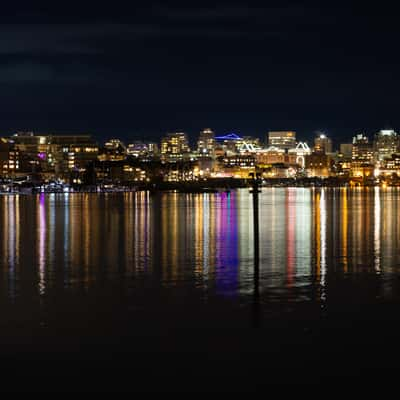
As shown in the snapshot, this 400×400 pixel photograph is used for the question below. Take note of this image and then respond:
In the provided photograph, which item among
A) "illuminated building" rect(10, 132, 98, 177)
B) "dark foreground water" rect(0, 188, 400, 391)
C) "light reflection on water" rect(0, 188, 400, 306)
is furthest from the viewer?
"illuminated building" rect(10, 132, 98, 177)

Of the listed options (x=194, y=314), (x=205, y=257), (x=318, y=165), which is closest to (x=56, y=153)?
(x=318, y=165)

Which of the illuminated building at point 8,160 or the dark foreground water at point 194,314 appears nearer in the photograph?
the dark foreground water at point 194,314

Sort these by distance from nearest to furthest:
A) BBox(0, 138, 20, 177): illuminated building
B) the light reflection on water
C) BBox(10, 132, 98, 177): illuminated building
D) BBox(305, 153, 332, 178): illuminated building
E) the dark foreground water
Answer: the dark foreground water, the light reflection on water, BBox(0, 138, 20, 177): illuminated building, BBox(10, 132, 98, 177): illuminated building, BBox(305, 153, 332, 178): illuminated building

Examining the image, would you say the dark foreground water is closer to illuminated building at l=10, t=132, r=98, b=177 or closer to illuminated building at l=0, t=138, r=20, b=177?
illuminated building at l=0, t=138, r=20, b=177

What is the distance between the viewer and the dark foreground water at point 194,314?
380 inches

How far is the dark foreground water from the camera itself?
964cm

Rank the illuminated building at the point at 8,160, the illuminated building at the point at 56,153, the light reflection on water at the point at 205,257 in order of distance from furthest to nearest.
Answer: the illuminated building at the point at 56,153
the illuminated building at the point at 8,160
the light reflection on water at the point at 205,257

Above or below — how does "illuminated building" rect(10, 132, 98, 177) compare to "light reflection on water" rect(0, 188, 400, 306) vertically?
above

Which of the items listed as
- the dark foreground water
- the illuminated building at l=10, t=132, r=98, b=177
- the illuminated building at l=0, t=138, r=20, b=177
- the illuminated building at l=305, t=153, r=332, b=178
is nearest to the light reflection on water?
the dark foreground water

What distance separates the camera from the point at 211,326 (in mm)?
11977

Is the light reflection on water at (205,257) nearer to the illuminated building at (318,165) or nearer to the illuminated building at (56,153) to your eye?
the illuminated building at (56,153)

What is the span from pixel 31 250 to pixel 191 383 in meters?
14.6

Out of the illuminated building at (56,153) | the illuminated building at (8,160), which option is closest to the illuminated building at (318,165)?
the illuminated building at (56,153)

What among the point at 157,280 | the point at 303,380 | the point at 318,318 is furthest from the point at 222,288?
the point at 303,380
